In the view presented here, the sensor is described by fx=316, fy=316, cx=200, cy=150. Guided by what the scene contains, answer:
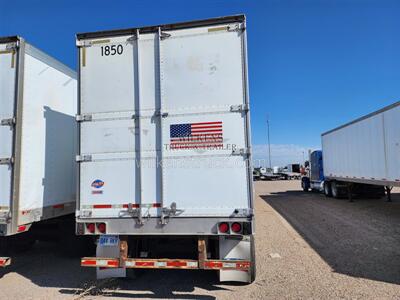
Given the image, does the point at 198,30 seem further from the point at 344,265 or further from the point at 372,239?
the point at 372,239

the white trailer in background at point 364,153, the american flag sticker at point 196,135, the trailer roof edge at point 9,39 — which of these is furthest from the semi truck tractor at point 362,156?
the trailer roof edge at point 9,39

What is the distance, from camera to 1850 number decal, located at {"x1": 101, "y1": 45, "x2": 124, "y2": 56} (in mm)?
4750

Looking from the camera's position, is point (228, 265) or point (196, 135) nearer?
point (228, 265)

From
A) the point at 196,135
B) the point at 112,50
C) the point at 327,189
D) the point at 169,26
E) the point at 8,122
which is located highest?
the point at 169,26

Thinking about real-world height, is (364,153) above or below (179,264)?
above

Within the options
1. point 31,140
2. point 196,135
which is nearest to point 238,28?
point 196,135

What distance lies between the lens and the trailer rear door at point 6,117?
4828 mm

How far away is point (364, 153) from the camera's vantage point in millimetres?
13359

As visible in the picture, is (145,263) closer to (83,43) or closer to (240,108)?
(240,108)

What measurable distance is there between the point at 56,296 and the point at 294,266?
4134 millimetres

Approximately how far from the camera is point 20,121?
489 cm

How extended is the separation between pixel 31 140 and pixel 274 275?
4668 mm

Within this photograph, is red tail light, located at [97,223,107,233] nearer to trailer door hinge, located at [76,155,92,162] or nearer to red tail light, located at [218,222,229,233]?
trailer door hinge, located at [76,155,92,162]

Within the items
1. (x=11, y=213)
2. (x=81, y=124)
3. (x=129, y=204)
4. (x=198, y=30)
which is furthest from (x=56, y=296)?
(x=198, y=30)
